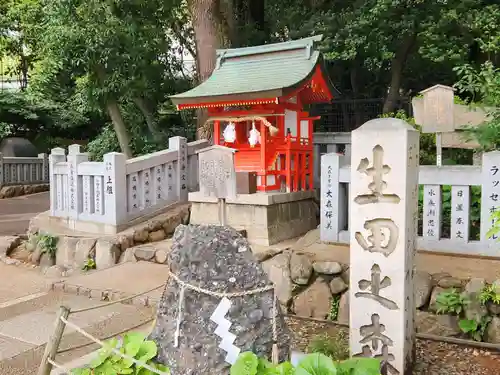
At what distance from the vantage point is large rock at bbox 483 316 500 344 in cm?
507

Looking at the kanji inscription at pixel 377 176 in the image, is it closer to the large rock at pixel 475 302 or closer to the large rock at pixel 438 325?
the large rock at pixel 475 302

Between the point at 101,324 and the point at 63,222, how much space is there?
4981mm

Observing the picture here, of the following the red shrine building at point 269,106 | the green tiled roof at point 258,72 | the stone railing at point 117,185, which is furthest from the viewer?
the stone railing at point 117,185

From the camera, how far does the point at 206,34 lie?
11.6m

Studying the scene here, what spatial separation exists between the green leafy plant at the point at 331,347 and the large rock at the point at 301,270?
3.86 feet

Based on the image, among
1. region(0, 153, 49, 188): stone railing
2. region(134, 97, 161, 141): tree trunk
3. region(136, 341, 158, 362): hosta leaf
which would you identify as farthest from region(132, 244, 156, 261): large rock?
region(0, 153, 49, 188): stone railing

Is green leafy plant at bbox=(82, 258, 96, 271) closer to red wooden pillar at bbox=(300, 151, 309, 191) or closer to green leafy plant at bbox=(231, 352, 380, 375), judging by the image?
red wooden pillar at bbox=(300, 151, 309, 191)

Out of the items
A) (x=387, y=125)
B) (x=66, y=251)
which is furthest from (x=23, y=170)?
(x=387, y=125)

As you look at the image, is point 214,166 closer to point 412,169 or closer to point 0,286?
point 412,169

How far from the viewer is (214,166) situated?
21.1ft

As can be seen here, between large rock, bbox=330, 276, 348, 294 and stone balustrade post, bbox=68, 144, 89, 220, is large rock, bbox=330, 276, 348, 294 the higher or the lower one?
the lower one

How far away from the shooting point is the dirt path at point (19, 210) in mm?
12648

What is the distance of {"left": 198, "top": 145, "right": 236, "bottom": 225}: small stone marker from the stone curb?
1561 millimetres

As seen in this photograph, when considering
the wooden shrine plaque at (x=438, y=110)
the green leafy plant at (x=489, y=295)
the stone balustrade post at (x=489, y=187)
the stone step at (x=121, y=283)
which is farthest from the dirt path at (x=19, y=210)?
the green leafy plant at (x=489, y=295)
